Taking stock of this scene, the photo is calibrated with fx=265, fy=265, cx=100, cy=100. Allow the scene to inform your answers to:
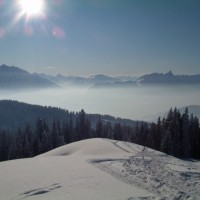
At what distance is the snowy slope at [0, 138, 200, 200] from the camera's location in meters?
16.6

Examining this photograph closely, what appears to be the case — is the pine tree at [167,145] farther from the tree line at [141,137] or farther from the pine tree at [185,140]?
the pine tree at [185,140]

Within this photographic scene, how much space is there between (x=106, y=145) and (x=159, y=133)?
130ft

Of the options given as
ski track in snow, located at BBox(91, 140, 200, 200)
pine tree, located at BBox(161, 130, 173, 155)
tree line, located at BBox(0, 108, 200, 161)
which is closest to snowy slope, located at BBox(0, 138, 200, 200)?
ski track in snow, located at BBox(91, 140, 200, 200)

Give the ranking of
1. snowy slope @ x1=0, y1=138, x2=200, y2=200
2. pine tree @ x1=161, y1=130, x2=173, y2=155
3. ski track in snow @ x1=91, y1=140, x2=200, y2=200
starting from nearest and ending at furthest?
1. snowy slope @ x1=0, y1=138, x2=200, y2=200
2. ski track in snow @ x1=91, y1=140, x2=200, y2=200
3. pine tree @ x1=161, y1=130, x2=173, y2=155

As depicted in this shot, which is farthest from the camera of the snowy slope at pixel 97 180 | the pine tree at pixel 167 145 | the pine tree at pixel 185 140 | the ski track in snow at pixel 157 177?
the pine tree at pixel 185 140

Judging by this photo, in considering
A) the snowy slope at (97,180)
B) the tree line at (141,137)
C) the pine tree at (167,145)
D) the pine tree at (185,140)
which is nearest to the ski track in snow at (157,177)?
the snowy slope at (97,180)

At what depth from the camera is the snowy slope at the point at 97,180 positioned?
16.6 meters

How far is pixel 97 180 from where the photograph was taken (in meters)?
19.6

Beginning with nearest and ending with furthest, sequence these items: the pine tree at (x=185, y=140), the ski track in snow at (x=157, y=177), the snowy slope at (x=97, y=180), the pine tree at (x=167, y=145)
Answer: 1. the snowy slope at (x=97, y=180)
2. the ski track in snow at (x=157, y=177)
3. the pine tree at (x=167, y=145)
4. the pine tree at (x=185, y=140)

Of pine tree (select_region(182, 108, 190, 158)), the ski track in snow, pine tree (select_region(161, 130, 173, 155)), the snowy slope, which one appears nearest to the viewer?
the snowy slope

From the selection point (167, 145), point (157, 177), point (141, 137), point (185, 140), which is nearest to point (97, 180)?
point (157, 177)

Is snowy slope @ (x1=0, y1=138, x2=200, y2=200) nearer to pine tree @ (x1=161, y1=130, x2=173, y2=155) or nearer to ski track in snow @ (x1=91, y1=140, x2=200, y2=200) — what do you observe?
ski track in snow @ (x1=91, y1=140, x2=200, y2=200)

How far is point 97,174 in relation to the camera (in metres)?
21.4

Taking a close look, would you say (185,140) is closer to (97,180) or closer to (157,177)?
(157,177)
